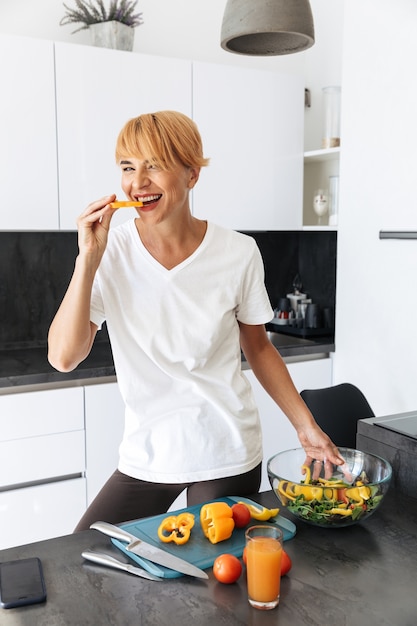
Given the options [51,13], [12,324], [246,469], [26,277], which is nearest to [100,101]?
[51,13]

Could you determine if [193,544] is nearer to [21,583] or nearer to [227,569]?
[227,569]

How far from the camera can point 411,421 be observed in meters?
1.67

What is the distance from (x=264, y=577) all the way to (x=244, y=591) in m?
0.07

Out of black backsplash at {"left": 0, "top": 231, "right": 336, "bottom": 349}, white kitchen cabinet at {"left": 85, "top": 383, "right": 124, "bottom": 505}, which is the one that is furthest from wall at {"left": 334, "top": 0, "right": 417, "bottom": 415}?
black backsplash at {"left": 0, "top": 231, "right": 336, "bottom": 349}

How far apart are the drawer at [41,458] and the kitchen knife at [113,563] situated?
1.32 meters

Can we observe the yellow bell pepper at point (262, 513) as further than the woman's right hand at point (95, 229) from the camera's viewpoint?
No

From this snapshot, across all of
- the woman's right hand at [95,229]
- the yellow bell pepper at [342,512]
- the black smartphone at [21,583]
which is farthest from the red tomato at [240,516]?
the woman's right hand at [95,229]

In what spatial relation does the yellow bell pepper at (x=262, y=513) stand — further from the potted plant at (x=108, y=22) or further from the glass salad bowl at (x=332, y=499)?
the potted plant at (x=108, y=22)

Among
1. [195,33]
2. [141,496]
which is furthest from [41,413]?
[195,33]

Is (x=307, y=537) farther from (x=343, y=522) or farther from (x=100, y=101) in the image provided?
(x=100, y=101)

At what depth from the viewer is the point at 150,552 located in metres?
1.18

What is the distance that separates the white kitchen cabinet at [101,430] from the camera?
2.59 meters

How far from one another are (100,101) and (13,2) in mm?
632

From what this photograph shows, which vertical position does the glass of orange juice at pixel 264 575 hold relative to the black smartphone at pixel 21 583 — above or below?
above
